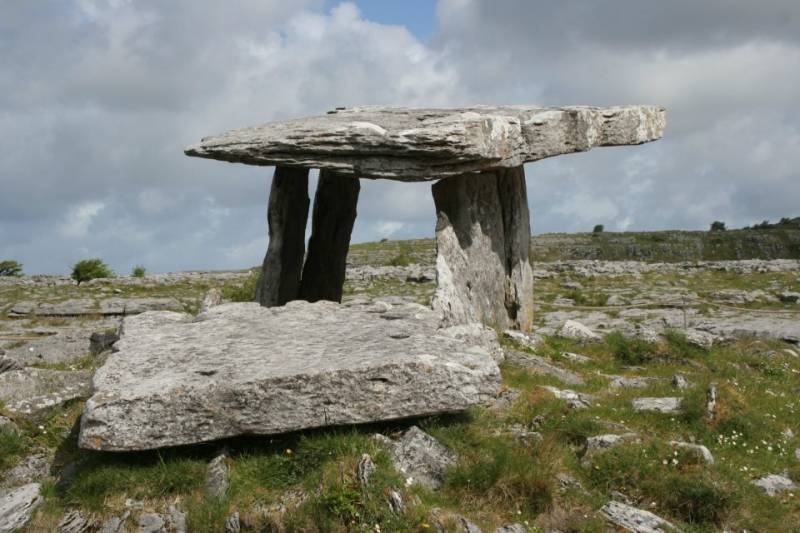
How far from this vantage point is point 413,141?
1614 centimetres

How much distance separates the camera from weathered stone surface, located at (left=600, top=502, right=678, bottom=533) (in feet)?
32.1

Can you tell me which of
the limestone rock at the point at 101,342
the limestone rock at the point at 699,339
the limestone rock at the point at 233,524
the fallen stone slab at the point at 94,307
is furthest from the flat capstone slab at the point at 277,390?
the fallen stone slab at the point at 94,307

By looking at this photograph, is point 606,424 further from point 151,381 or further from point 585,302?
point 585,302

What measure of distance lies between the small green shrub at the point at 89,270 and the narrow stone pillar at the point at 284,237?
68.9 ft

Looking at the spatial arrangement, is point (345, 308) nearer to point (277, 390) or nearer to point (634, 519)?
point (277, 390)

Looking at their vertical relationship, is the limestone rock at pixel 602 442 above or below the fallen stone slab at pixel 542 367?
below

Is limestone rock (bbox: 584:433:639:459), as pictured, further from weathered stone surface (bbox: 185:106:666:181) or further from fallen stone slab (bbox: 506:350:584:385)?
weathered stone surface (bbox: 185:106:666:181)

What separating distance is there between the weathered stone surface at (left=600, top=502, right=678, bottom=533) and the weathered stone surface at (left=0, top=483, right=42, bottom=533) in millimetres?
6238

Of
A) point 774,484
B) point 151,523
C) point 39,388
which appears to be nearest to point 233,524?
point 151,523

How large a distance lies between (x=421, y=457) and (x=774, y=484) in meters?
4.18

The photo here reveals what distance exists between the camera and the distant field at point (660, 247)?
2005 inches

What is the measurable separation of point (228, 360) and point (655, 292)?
2299cm

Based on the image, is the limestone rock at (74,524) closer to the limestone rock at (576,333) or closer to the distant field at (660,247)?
the limestone rock at (576,333)

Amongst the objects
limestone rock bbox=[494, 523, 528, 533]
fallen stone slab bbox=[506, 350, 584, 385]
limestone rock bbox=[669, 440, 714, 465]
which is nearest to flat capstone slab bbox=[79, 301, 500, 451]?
limestone rock bbox=[494, 523, 528, 533]
